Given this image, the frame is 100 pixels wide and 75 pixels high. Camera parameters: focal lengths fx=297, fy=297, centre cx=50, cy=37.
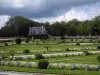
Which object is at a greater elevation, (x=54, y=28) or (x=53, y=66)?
(x=54, y=28)

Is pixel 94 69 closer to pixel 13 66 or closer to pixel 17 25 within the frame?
pixel 13 66

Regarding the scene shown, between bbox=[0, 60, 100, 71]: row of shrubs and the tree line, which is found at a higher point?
the tree line

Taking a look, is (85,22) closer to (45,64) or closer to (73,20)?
(73,20)

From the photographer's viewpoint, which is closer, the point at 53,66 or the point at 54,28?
the point at 53,66

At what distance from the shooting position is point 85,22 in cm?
15062

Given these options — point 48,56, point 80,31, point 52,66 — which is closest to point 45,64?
point 52,66

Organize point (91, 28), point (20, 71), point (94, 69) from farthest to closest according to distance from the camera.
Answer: point (91, 28), point (20, 71), point (94, 69)

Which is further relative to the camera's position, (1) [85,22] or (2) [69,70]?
(1) [85,22]

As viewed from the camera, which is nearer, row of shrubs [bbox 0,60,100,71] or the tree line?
row of shrubs [bbox 0,60,100,71]

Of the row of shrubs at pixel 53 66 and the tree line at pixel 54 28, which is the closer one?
the row of shrubs at pixel 53 66

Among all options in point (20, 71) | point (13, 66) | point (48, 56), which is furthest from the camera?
point (48, 56)

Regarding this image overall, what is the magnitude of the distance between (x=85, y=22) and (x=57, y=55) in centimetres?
11707

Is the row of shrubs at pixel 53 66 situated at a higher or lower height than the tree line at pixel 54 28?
lower

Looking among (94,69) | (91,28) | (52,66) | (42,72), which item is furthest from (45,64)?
(91,28)
